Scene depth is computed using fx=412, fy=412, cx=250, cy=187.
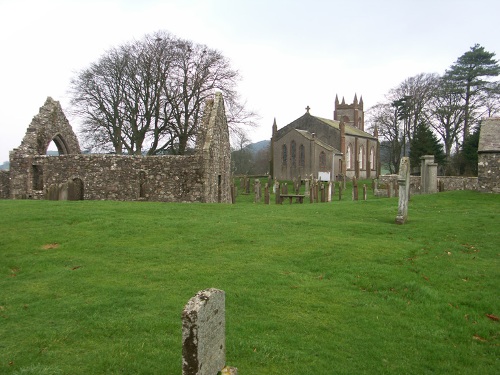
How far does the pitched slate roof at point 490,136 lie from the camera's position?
19747 millimetres

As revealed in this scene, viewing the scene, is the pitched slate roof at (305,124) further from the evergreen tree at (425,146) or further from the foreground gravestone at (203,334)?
the foreground gravestone at (203,334)

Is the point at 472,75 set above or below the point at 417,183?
above

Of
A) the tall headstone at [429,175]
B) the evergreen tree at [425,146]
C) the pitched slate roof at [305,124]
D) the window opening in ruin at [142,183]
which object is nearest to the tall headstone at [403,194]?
the window opening in ruin at [142,183]

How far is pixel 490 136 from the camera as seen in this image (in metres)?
20.5

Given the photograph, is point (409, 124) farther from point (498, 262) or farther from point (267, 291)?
point (267, 291)

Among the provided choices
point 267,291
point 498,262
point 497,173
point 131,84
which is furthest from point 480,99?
point 267,291

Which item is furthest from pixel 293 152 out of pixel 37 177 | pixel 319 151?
pixel 37 177

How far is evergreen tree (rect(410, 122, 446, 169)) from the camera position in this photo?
4656cm

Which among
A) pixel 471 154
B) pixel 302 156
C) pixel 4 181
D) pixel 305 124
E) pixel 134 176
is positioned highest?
pixel 305 124

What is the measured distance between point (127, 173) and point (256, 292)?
13.8 m

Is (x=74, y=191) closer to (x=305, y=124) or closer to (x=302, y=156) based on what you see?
(x=302, y=156)

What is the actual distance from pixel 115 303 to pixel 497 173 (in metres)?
19.6

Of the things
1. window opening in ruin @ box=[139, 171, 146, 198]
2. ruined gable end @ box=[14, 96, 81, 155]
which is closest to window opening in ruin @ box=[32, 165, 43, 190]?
ruined gable end @ box=[14, 96, 81, 155]

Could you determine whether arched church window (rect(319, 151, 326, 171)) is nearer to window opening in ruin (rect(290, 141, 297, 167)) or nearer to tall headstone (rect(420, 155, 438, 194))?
window opening in ruin (rect(290, 141, 297, 167))
